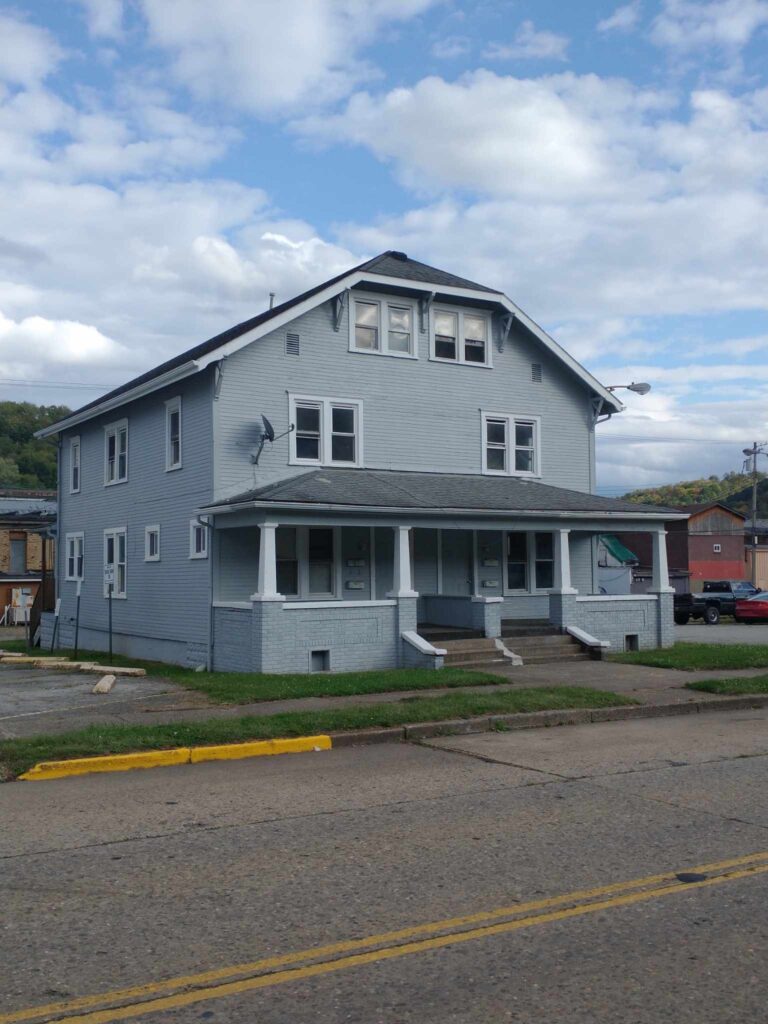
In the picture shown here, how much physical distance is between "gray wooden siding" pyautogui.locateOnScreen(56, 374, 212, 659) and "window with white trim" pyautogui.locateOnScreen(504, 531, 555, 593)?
7337 mm

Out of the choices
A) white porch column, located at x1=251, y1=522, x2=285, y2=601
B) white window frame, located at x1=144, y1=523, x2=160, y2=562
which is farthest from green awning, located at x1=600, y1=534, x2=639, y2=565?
white porch column, located at x1=251, y1=522, x2=285, y2=601

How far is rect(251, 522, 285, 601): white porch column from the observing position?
19172mm

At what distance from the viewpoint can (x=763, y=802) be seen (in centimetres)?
877

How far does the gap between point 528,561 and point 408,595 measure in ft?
18.4

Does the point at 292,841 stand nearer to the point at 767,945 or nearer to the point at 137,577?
the point at 767,945

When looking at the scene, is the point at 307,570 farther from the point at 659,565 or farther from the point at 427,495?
the point at 659,565

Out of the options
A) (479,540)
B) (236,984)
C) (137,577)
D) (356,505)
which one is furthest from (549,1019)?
(137,577)

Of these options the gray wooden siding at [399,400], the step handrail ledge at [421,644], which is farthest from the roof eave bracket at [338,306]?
the step handrail ledge at [421,644]

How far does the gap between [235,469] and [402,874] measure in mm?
15667

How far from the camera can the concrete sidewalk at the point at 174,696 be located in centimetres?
1350

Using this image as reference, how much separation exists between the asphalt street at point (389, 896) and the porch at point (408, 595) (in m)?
9.09

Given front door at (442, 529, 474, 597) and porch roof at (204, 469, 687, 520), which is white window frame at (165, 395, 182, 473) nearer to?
porch roof at (204, 469, 687, 520)

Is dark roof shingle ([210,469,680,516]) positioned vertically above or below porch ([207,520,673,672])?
above

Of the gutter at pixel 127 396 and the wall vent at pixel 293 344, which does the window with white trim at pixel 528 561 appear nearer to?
the wall vent at pixel 293 344
